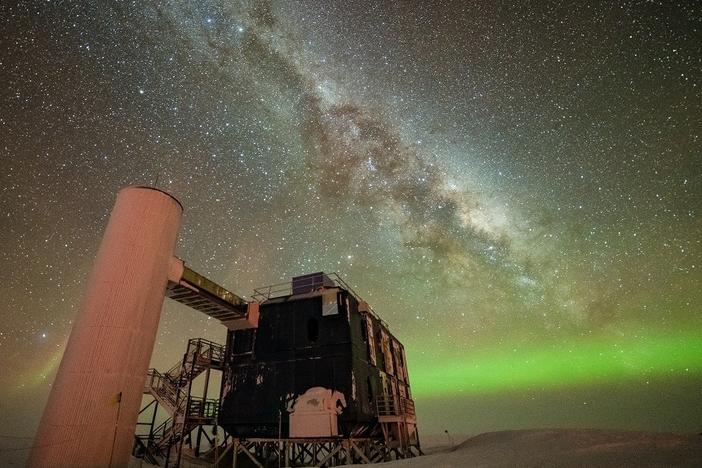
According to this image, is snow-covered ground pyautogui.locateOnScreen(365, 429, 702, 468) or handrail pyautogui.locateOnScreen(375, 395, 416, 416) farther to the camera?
handrail pyautogui.locateOnScreen(375, 395, 416, 416)

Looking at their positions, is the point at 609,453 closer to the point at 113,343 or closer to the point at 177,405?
the point at 113,343

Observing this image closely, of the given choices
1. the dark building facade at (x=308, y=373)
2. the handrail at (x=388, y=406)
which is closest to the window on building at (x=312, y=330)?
the dark building facade at (x=308, y=373)

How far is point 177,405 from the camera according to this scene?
1998 cm

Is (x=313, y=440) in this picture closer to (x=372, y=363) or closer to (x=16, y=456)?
(x=372, y=363)

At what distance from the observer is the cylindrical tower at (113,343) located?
10359 mm

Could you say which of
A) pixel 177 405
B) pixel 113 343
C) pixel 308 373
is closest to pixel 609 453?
pixel 308 373

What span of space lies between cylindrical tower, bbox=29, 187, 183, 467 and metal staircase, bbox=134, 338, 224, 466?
29.6 ft

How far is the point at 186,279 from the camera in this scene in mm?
15586

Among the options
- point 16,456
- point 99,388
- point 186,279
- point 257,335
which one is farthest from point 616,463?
point 16,456

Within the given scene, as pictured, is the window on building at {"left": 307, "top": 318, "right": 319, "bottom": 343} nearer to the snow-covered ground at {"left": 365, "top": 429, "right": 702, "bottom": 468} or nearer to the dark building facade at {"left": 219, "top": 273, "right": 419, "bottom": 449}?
the dark building facade at {"left": 219, "top": 273, "right": 419, "bottom": 449}

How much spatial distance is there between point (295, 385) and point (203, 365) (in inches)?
257

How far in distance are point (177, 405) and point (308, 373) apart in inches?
320

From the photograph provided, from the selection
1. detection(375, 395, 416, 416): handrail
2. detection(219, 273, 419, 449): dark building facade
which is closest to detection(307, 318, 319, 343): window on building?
detection(219, 273, 419, 449): dark building facade

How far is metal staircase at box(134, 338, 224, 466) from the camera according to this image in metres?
19.7
